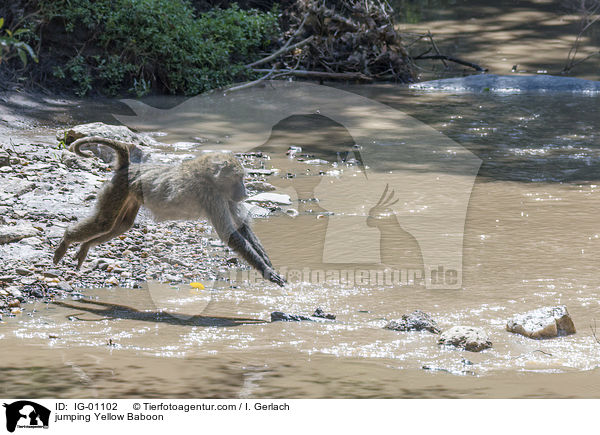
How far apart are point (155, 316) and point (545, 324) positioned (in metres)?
2.56

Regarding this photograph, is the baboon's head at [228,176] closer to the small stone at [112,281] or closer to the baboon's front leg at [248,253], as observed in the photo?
the baboon's front leg at [248,253]

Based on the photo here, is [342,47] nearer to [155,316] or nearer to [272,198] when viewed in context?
[272,198]

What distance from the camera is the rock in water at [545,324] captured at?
16.0ft

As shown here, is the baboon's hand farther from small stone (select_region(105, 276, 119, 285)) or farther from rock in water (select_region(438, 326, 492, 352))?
rock in water (select_region(438, 326, 492, 352))

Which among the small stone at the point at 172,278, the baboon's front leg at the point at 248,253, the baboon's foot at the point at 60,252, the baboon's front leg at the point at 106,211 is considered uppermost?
the baboon's front leg at the point at 106,211

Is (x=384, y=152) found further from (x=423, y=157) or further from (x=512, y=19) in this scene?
(x=512, y=19)

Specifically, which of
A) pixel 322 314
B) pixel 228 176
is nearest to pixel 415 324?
pixel 322 314

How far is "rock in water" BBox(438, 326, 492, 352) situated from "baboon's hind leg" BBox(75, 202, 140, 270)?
2.57 metres

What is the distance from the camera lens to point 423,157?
10.3 m

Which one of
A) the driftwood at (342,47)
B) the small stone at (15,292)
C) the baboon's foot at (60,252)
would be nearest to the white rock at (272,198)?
the baboon's foot at (60,252)

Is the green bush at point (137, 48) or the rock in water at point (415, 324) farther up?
the green bush at point (137, 48)

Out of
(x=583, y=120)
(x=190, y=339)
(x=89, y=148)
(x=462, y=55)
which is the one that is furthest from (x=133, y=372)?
(x=462, y=55)

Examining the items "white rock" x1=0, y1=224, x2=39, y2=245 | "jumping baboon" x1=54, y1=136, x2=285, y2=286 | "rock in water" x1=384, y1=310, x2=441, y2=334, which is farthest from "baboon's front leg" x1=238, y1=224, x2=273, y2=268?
"white rock" x1=0, y1=224, x2=39, y2=245

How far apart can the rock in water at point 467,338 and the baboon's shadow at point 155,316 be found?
4.07ft
